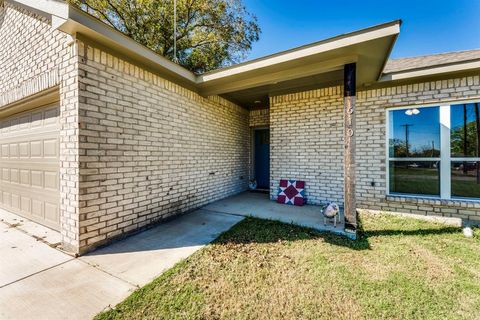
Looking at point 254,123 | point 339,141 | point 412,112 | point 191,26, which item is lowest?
point 339,141

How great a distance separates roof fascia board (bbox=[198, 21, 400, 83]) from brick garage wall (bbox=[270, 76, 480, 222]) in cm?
220

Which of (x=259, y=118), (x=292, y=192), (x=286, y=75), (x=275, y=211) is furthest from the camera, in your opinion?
(x=259, y=118)

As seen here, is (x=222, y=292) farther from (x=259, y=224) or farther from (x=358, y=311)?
(x=259, y=224)

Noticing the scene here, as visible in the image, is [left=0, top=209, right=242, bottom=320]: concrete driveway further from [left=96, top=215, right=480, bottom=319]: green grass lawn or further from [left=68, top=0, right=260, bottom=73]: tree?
[left=68, top=0, right=260, bottom=73]: tree

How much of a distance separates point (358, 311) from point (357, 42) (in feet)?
10.8

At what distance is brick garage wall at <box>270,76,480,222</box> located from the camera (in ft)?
13.3

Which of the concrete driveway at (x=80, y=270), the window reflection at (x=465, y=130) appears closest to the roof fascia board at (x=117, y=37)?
the concrete driveway at (x=80, y=270)

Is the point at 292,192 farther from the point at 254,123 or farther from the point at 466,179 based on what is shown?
the point at 466,179

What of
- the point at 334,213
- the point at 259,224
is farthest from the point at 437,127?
the point at 259,224

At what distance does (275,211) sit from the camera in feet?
15.9

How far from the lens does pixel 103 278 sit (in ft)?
7.55

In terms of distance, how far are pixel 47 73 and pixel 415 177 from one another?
731cm

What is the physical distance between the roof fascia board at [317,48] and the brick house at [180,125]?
16mm

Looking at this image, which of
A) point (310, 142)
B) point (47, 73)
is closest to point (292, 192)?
point (310, 142)
